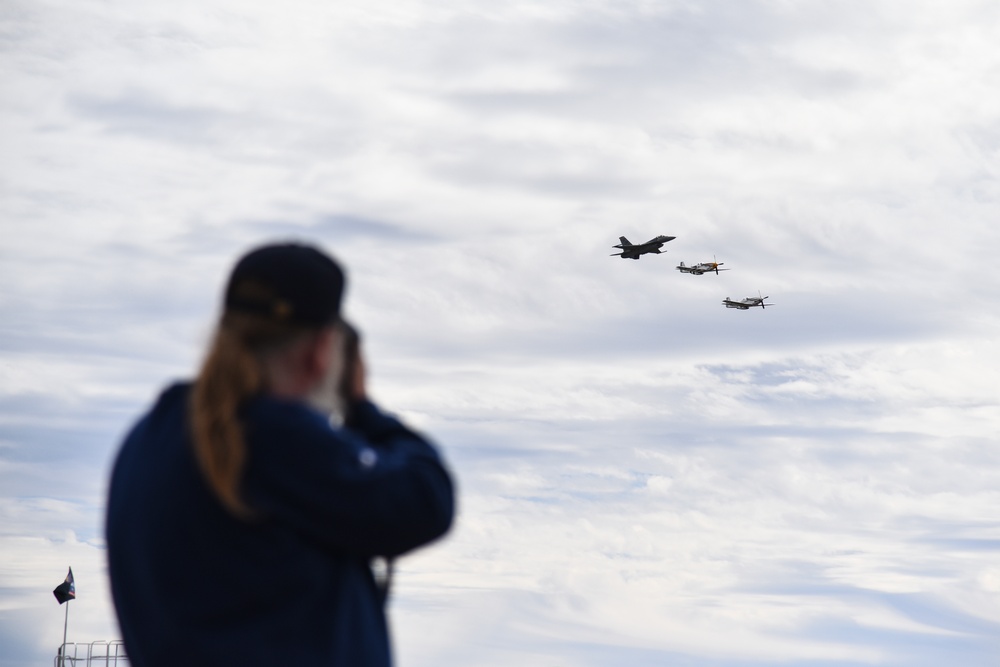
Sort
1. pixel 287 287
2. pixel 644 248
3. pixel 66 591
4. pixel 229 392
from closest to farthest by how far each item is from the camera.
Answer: pixel 229 392
pixel 287 287
pixel 66 591
pixel 644 248

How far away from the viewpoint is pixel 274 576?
10.3 feet

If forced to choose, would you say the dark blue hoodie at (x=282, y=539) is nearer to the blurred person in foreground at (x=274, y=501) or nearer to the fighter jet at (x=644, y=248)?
the blurred person in foreground at (x=274, y=501)

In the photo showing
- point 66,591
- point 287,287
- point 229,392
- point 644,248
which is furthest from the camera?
point 644,248

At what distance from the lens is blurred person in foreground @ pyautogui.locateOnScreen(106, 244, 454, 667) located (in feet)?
10.1

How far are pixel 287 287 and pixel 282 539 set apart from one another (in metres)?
0.66

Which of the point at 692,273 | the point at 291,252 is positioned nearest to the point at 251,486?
the point at 291,252

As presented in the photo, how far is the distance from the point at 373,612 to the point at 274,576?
303mm

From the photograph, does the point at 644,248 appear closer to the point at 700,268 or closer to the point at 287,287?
the point at 700,268

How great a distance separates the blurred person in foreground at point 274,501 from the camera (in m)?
3.09

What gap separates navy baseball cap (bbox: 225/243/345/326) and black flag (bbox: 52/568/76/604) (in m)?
47.1

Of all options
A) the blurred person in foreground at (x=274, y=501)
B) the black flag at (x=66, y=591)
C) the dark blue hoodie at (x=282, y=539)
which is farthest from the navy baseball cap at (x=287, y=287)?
the black flag at (x=66, y=591)

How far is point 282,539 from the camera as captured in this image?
314 centimetres

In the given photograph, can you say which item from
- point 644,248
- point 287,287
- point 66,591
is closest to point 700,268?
point 644,248

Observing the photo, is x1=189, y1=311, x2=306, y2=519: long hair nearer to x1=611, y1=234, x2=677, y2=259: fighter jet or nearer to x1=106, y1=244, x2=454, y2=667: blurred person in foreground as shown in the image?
x1=106, y1=244, x2=454, y2=667: blurred person in foreground
